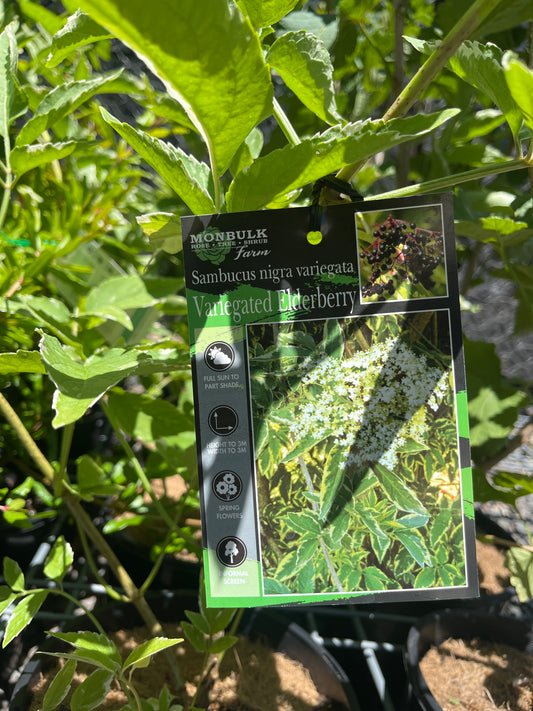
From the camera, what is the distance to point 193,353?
34cm

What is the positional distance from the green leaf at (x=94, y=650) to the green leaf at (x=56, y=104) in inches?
14.3

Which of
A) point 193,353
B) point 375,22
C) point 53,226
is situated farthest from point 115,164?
point 193,353

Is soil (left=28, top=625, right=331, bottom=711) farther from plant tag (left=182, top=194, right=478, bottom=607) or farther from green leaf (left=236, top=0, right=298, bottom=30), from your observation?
green leaf (left=236, top=0, right=298, bottom=30)

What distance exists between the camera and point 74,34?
1.04 feet

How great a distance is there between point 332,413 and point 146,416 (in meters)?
0.22

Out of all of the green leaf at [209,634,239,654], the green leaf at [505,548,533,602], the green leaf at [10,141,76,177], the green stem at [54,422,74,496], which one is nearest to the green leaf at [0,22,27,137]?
the green leaf at [10,141,76,177]

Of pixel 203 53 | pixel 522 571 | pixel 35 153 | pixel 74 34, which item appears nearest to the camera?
pixel 203 53

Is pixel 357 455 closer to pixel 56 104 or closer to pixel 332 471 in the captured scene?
pixel 332 471

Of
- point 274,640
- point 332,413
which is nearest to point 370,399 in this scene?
point 332,413

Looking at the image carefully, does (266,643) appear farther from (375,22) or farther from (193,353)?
(375,22)

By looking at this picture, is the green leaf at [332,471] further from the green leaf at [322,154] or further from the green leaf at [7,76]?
the green leaf at [7,76]

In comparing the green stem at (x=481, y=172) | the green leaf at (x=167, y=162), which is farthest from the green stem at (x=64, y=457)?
the green stem at (x=481, y=172)

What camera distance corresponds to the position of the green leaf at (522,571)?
535 millimetres

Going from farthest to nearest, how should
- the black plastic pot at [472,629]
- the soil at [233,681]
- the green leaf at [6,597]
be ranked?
1. the black plastic pot at [472,629]
2. the soil at [233,681]
3. the green leaf at [6,597]
